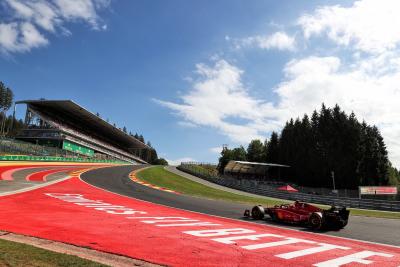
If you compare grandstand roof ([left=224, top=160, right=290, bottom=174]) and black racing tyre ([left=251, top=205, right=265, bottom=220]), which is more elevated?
grandstand roof ([left=224, top=160, right=290, bottom=174])

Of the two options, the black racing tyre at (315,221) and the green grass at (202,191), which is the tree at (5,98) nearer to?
the green grass at (202,191)

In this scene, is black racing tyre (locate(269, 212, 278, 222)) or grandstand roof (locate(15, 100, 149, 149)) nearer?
black racing tyre (locate(269, 212, 278, 222))

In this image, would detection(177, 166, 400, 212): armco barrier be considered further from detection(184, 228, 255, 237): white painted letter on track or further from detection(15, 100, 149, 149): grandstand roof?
detection(15, 100, 149, 149): grandstand roof

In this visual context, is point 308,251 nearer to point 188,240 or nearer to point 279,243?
point 279,243

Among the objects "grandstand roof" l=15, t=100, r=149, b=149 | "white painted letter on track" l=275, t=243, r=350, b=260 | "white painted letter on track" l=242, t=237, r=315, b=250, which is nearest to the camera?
"white painted letter on track" l=275, t=243, r=350, b=260

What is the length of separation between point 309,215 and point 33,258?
11.7 meters

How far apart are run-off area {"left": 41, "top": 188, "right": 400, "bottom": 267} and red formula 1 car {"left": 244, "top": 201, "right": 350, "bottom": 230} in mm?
1284

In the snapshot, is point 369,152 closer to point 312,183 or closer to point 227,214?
point 312,183

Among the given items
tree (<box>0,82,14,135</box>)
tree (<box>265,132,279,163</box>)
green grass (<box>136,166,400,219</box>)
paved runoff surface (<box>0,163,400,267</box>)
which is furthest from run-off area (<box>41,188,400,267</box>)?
tree (<box>0,82,14,135</box>)

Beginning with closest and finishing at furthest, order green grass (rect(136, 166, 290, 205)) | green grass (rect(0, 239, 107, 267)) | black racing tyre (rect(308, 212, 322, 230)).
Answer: green grass (rect(0, 239, 107, 267)) → black racing tyre (rect(308, 212, 322, 230)) → green grass (rect(136, 166, 290, 205))

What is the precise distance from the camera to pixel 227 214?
19188 millimetres

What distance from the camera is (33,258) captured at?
23.7 ft

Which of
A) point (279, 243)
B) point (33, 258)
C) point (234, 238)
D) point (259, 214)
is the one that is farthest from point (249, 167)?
point (33, 258)

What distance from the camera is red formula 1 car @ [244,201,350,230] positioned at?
1495 cm
